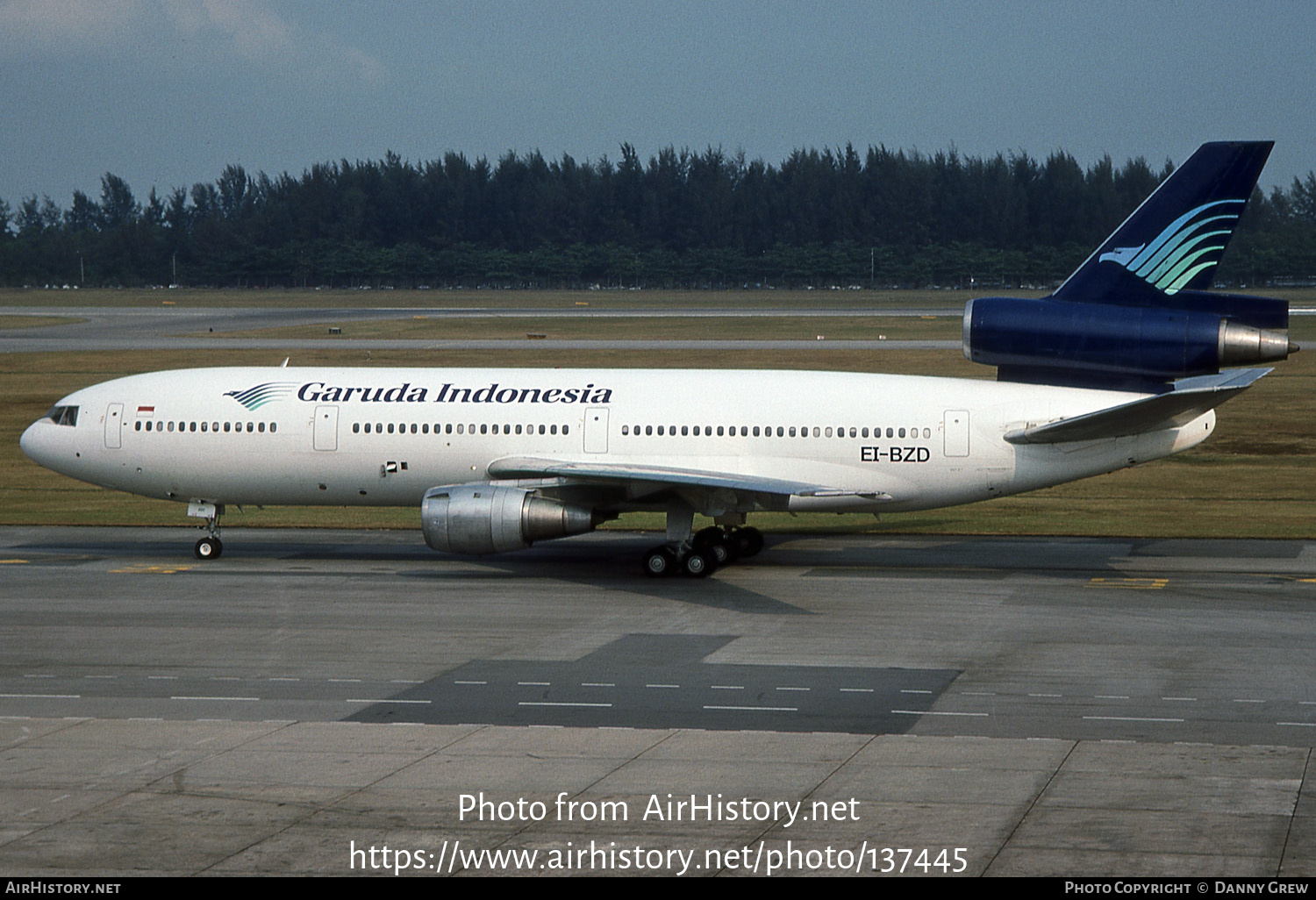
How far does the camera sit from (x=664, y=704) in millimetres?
22312

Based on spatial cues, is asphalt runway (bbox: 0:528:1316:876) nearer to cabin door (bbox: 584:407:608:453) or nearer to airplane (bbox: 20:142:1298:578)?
airplane (bbox: 20:142:1298:578)

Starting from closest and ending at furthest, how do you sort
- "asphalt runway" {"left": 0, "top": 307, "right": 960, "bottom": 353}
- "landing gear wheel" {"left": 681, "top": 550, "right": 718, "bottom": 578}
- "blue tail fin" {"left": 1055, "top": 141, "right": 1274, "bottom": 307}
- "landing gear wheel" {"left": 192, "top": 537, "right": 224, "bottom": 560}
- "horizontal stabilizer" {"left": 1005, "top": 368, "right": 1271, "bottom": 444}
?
1. "horizontal stabilizer" {"left": 1005, "top": 368, "right": 1271, "bottom": 444}
2. "blue tail fin" {"left": 1055, "top": 141, "right": 1274, "bottom": 307}
3. "landing gear wheel" {"left": 681, "top": 550, "right": 718, "bottom": 578}
4. "landing gear wheel" {"left": 192, "top": 537, "right": 224, "bottom": 560}
5. "asphalt runway" {"left": 0, "top": 307, "right": 960, "bottom": 353}

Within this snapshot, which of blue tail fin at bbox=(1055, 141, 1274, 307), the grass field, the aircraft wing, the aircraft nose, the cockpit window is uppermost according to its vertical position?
blue tail fin at bbox=(1055, 141, 1274, 307)

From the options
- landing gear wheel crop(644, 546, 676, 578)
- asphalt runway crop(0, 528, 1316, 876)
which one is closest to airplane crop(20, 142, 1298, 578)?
landing gear wheel crop(644, 546, 676, 578)

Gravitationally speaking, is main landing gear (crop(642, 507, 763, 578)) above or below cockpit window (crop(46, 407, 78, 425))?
below

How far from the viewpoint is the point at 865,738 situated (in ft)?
66.4

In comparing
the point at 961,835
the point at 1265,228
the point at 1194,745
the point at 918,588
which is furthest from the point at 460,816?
the point at 1265,228

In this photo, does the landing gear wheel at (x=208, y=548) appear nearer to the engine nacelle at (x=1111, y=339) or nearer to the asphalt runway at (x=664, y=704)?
the asphalt runway at (x=664, y=704)

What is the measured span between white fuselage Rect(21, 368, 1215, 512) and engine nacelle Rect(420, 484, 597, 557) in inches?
118

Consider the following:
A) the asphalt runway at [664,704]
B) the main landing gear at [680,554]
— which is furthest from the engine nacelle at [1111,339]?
the main landing gear at [680,554]

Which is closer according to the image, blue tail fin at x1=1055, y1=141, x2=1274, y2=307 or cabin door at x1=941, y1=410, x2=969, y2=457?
blue tail fin at x1=1055, y1=141, x2=1274, y2=307

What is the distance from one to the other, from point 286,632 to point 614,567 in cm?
924

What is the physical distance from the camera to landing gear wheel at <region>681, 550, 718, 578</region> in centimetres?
3325

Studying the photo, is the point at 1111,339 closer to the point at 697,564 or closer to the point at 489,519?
the point at 697,564
